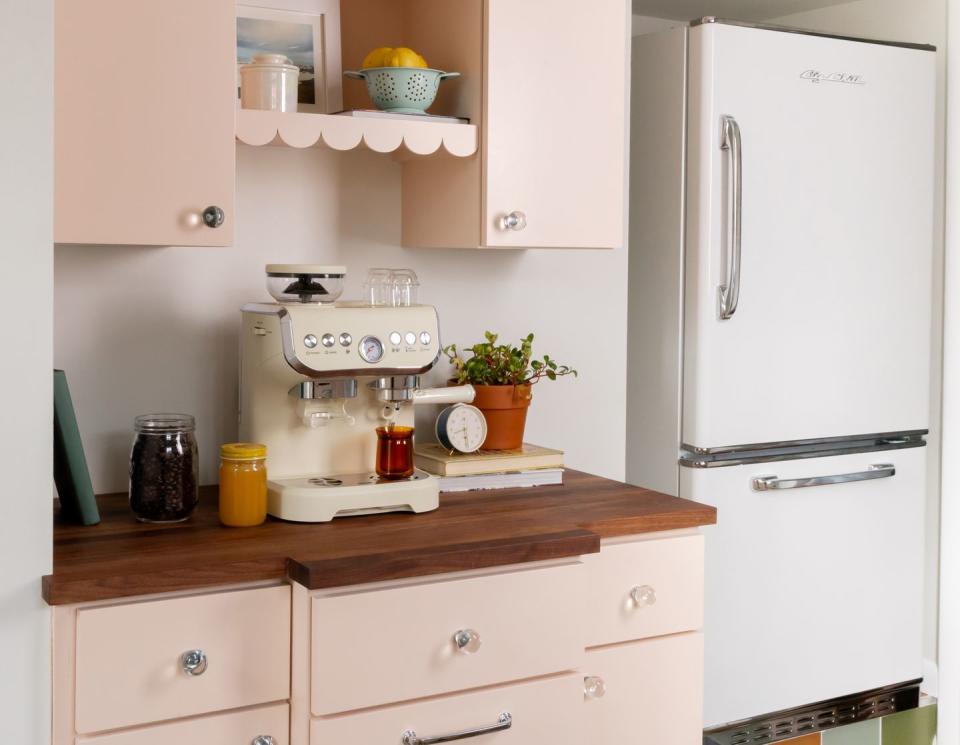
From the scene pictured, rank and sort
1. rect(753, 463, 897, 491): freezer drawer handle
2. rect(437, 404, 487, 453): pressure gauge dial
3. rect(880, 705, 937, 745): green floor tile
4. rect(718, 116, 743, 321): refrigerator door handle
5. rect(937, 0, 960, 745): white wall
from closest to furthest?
rect(437, 404, 487, 453): pressure gauge dial, rect(718, 116, 743, 321): refrigerator door handle, rect(753, 463, 897, 491): freezer drawer handle, rect(937, 0, 960, 745): white wall, rect(880, 705, 937, 745): green floor tile

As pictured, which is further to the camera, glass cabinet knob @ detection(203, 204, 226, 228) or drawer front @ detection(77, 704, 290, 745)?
glass cabinet knob @ detection(203, 204, 226, 228)

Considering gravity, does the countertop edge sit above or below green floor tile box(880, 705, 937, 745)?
above

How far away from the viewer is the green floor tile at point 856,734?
9.82ft

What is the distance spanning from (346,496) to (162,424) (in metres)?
0.34

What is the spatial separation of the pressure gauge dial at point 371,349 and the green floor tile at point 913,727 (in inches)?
76.7

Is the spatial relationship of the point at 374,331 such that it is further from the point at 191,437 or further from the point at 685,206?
the point at 685,206

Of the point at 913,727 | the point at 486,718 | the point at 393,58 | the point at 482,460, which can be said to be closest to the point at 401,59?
the point at 393,58

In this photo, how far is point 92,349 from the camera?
2.11 metres

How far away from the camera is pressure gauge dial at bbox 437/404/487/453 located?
2.24 m

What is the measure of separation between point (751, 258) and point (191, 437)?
144 centimetres

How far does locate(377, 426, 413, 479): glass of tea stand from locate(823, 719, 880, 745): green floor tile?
1.59 meters

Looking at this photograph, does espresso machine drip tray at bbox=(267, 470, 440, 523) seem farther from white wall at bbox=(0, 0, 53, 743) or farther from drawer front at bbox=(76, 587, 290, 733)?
white wall at bbox=(0, 0, 53, 743)

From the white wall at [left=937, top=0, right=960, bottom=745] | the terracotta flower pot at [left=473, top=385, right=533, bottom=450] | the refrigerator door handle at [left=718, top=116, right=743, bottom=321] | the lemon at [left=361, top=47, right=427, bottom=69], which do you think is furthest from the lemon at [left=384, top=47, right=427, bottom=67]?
the white wall at [left=937, top=0, right=960, bottom=745]

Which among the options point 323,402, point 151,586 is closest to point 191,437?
point 323,402
